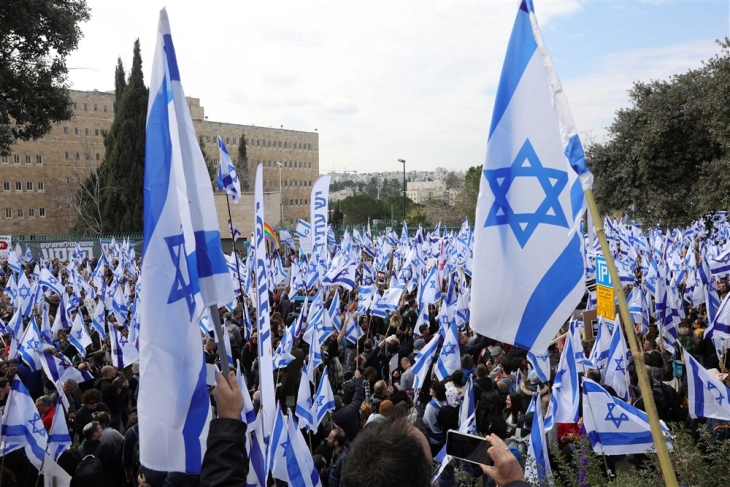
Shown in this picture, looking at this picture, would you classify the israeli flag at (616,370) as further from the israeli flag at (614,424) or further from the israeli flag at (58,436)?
the israeli flag at (58,436)

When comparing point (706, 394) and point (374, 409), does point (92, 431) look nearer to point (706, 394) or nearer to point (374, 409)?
point (374, 409)

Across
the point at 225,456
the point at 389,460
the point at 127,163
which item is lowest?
the point at 225,456

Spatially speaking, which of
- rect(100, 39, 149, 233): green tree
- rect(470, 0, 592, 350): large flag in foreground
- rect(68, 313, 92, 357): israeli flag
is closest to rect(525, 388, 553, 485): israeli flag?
rect(470, 0, 592, 350): large flag in foreground

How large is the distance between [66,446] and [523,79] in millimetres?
5919

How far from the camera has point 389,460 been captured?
6.99 feet

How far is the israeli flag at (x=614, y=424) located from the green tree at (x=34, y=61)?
62.1 ft

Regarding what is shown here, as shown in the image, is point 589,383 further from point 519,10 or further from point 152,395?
point 152,395

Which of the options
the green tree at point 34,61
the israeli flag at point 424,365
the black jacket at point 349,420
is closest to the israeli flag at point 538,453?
the black jacket at point 349,420

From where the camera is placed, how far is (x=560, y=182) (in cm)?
415

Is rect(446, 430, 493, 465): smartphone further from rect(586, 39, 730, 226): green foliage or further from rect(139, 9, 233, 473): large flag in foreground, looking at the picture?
rect(586, 39, 730, 226): green foliage

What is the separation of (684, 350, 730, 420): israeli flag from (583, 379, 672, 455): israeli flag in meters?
1.01

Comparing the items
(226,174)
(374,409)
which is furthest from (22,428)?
(226,174)

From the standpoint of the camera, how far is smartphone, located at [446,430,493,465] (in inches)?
116

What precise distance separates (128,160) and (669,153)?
39.9 metres
